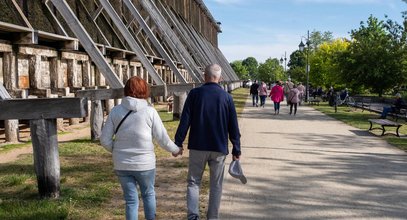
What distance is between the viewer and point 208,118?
15.5ft

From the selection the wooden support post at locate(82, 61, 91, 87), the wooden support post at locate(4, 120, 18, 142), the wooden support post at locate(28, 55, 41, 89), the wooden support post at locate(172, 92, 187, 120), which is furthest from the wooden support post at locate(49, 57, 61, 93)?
the wooden support post at locate(172, 92, 187, 120)

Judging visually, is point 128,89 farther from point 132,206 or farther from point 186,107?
point 132,206

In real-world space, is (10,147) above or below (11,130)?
below

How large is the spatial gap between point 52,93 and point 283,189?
30.7 feet

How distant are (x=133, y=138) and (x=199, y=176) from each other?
1012mm

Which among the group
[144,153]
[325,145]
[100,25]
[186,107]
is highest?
[100,25]

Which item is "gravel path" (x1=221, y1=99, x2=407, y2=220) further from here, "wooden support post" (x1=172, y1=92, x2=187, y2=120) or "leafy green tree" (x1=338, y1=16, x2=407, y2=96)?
"leafy green tree" (x1=338, y1=16, x2=407, y2=96)

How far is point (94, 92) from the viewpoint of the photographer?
9.37 m

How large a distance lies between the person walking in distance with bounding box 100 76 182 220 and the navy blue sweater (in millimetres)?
511

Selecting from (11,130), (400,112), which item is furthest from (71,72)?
(400,112)

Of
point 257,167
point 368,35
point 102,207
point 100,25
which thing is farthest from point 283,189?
point 368,35

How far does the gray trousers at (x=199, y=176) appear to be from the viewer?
4770 millimetres

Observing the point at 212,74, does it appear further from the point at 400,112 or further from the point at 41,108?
the point at 400,112

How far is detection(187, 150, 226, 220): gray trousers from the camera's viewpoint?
477cm
